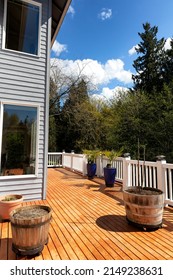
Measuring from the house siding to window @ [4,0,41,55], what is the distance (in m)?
0.15

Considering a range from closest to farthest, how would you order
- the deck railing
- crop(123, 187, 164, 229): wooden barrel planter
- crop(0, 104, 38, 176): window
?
crop(123, 187, 164, 229): wooden barrel planter, the deck railing, crop(0, 104, 38, 176): window

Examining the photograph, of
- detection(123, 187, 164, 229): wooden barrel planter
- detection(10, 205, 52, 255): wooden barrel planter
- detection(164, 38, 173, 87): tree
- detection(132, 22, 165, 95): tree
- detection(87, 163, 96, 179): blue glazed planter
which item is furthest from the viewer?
detection(132, 22, 165, 95): tree

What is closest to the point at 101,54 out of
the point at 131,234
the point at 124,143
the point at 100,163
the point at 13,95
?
the point at 124,143

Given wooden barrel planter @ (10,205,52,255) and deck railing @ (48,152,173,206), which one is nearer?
wooden barrel planter @ (10,205,52,255)

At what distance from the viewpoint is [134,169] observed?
4.82 metres

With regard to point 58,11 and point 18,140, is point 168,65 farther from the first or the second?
point 18,140

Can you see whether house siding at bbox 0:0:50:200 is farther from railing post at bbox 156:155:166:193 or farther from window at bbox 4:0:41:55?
railing post at bbox 156:155:166:193

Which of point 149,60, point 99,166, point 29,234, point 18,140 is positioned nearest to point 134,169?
point 99,166

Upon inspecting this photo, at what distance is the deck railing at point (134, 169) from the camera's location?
3859mm

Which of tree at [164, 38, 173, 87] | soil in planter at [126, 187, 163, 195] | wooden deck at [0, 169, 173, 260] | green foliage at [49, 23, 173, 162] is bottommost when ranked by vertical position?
wooden deck at [0, 169, 173, 260]

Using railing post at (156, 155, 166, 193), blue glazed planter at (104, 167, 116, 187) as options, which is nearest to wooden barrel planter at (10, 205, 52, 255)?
railing post at (156, 155, 166, 193)

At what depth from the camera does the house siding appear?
4.15 meters

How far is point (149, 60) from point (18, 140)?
2011cm
